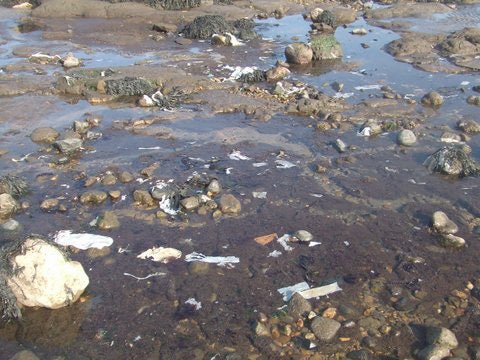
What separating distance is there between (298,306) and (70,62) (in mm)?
8263

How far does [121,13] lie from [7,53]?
188 inches

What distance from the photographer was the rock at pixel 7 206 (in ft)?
17.1

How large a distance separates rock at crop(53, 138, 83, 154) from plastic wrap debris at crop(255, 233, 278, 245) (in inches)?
121

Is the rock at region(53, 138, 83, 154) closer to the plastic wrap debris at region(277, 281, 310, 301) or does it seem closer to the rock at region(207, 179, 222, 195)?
the rock at region(207, 179, 222, 195)

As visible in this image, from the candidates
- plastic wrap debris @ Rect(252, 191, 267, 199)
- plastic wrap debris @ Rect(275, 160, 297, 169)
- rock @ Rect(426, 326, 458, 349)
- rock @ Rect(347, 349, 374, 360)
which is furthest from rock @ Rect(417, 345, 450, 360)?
plastic wrap debris @ Rect(275, 160, 297, 169)

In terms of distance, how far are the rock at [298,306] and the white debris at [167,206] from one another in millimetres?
1766

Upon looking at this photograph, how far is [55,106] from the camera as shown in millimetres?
8211

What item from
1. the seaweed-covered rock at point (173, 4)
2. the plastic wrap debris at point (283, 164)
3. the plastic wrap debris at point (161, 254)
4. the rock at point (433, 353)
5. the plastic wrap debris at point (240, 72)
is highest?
the rock at point (433, 353)

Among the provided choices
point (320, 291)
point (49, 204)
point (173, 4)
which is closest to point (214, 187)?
point (49, 204)

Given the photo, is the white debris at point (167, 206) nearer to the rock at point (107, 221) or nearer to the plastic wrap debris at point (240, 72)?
the rock at point (107, 221)

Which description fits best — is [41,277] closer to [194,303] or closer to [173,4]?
[194,303]

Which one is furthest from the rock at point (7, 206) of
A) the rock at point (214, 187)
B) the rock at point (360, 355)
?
the rock at point (360, 355)

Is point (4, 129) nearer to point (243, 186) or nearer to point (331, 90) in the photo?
point (243, 186)

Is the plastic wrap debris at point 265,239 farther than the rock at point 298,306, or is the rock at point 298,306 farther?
the plastic wrap debris at point 265,239
